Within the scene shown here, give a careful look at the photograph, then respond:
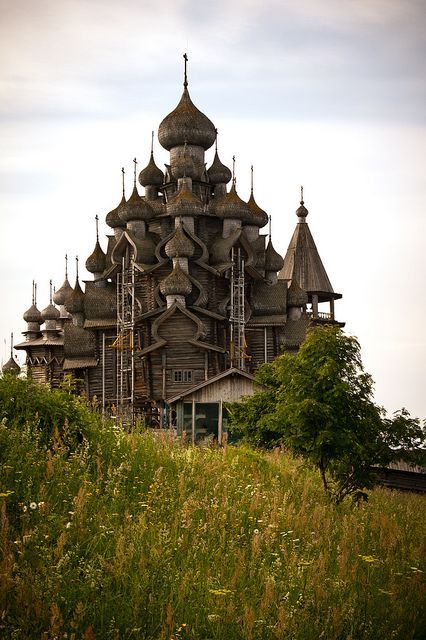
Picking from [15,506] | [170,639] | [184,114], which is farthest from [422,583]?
[184,114]

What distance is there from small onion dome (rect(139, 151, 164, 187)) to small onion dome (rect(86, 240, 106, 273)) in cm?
398

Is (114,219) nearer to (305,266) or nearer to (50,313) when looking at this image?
(50,313)

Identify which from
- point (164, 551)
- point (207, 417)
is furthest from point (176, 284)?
point (164, 551)

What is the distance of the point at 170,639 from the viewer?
7.07 meters

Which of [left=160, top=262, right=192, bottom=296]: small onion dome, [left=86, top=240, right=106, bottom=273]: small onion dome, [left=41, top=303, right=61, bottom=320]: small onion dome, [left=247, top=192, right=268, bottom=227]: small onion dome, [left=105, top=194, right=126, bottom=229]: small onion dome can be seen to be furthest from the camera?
[left=41, top=303, right=61, bottom=320]: small onion dome

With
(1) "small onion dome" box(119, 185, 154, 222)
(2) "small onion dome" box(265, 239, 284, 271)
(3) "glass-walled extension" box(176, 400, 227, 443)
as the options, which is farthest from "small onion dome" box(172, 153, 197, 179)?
(3) "glass-walled extension" box(176, 400, 227, 443)

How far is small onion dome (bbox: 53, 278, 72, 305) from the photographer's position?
49062mm

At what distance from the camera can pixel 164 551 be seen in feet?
28.3

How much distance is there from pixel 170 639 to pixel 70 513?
1995 millimetres

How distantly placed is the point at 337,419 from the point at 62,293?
35702 millimetres

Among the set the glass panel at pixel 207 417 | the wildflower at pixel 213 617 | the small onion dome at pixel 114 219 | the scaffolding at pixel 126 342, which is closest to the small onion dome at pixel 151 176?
the small onion dome at pixel 114 219

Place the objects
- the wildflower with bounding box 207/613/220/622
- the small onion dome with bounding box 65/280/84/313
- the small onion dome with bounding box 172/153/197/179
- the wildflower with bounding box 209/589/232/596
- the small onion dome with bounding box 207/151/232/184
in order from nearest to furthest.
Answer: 1. the wildflower with bounding box 207/613/220/622
2. the wildflower with bounding box 209/589/232/596
3. the small onion dome with bounding box 172/153/197/179
4. the small onion dome with bounding box 65/280/84/313
5. the small onion dome with bounding box 207/151/232/184

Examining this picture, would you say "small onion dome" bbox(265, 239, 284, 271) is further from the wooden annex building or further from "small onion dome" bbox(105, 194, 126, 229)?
"small onion dome" bbox(105, 194, 126, 229)

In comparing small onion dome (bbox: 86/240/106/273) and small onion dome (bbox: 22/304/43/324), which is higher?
small onion dome (bbox: 86/240/106/273)
